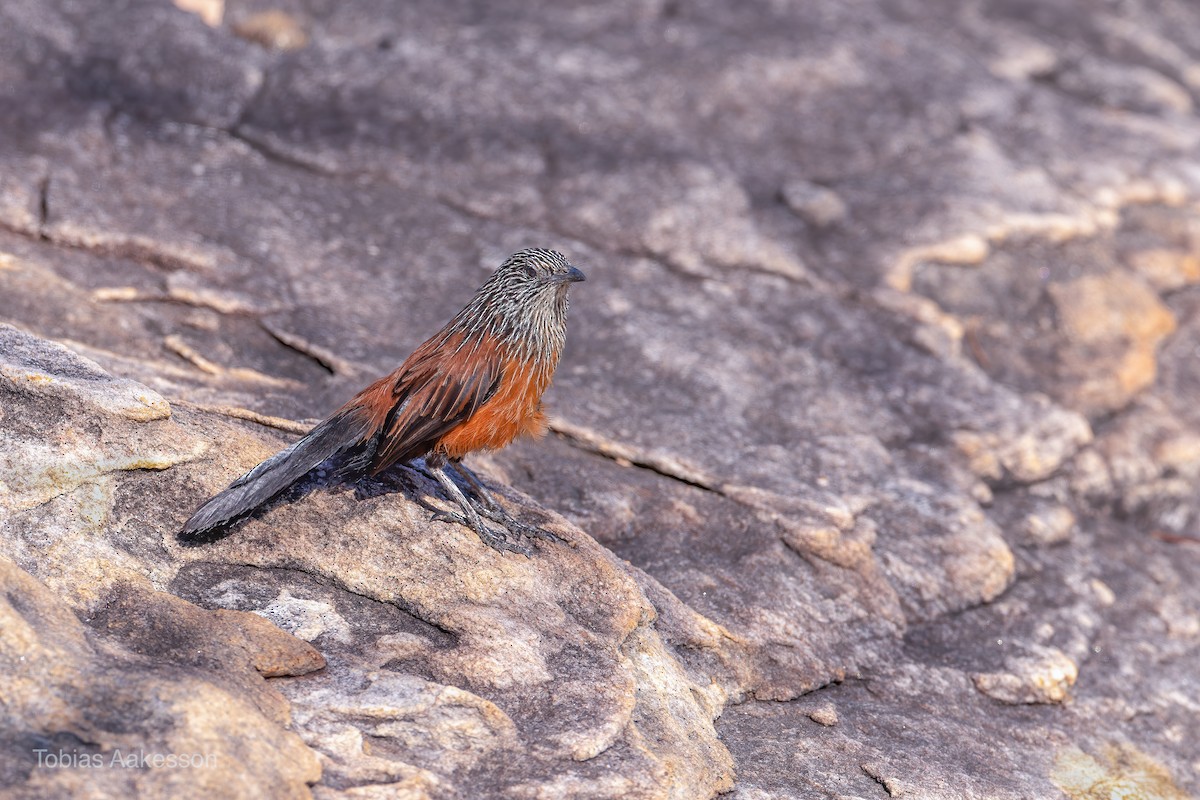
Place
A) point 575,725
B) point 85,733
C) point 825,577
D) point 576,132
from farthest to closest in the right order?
point 576,132
point 825,577
point 575,725
point 85,733

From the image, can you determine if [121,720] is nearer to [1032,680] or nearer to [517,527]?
[517,527]

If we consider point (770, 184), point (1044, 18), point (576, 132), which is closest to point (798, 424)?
point (770, 184)

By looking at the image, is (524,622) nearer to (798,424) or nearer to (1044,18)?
(798,424)

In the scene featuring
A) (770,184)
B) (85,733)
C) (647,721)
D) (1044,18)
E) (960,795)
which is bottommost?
(960,795)

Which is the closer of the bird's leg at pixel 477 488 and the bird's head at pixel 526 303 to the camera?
the bird's leg at pixel 477 488

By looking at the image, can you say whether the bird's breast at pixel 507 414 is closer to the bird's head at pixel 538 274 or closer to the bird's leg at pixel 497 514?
the bird's leg at pixel 497 514

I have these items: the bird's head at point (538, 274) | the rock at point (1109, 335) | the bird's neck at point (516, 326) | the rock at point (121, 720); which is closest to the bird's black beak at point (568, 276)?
the bird's head at point (538, 274)

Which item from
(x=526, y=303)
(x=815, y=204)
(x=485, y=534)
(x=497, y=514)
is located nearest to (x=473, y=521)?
(x=485, y=534)
